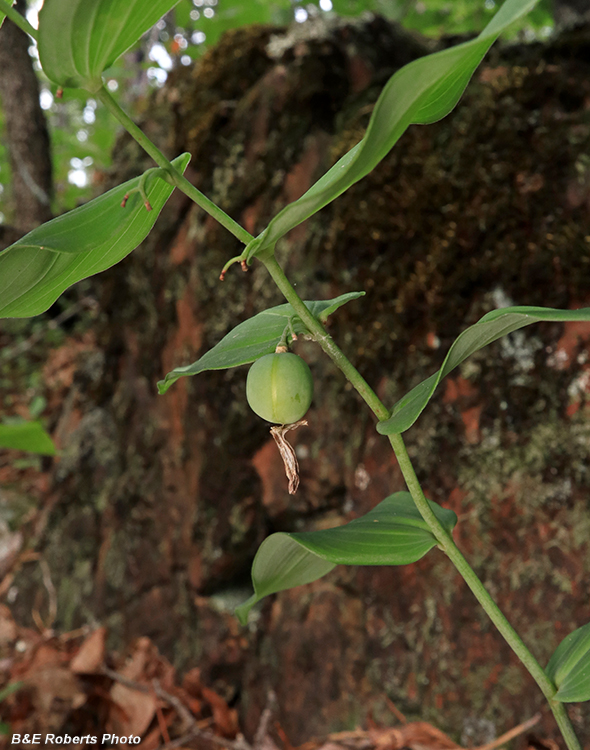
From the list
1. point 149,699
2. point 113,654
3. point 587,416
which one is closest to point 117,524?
point 113,654

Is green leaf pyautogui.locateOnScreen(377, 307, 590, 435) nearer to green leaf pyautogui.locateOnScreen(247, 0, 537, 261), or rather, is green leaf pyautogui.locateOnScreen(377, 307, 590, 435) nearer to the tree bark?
green leaf pyautogui.locateOnScreen(247, 0, 537, 261)

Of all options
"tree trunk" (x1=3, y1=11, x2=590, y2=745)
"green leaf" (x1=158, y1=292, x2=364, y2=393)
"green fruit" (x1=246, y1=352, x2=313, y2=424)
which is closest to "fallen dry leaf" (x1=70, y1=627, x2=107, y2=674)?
"tree trunk" (x1=3, y1=11, x2=590, y2=745)

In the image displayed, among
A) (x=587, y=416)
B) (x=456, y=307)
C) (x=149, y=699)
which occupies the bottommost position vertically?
(x=149, y=699)

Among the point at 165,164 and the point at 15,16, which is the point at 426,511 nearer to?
the point at 165,164

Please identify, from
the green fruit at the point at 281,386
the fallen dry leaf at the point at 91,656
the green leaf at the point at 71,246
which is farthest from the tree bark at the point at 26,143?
the green fruit at the point at 281,386

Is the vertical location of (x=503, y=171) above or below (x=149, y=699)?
above

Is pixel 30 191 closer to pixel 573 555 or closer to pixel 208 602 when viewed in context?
pixel 208 602
